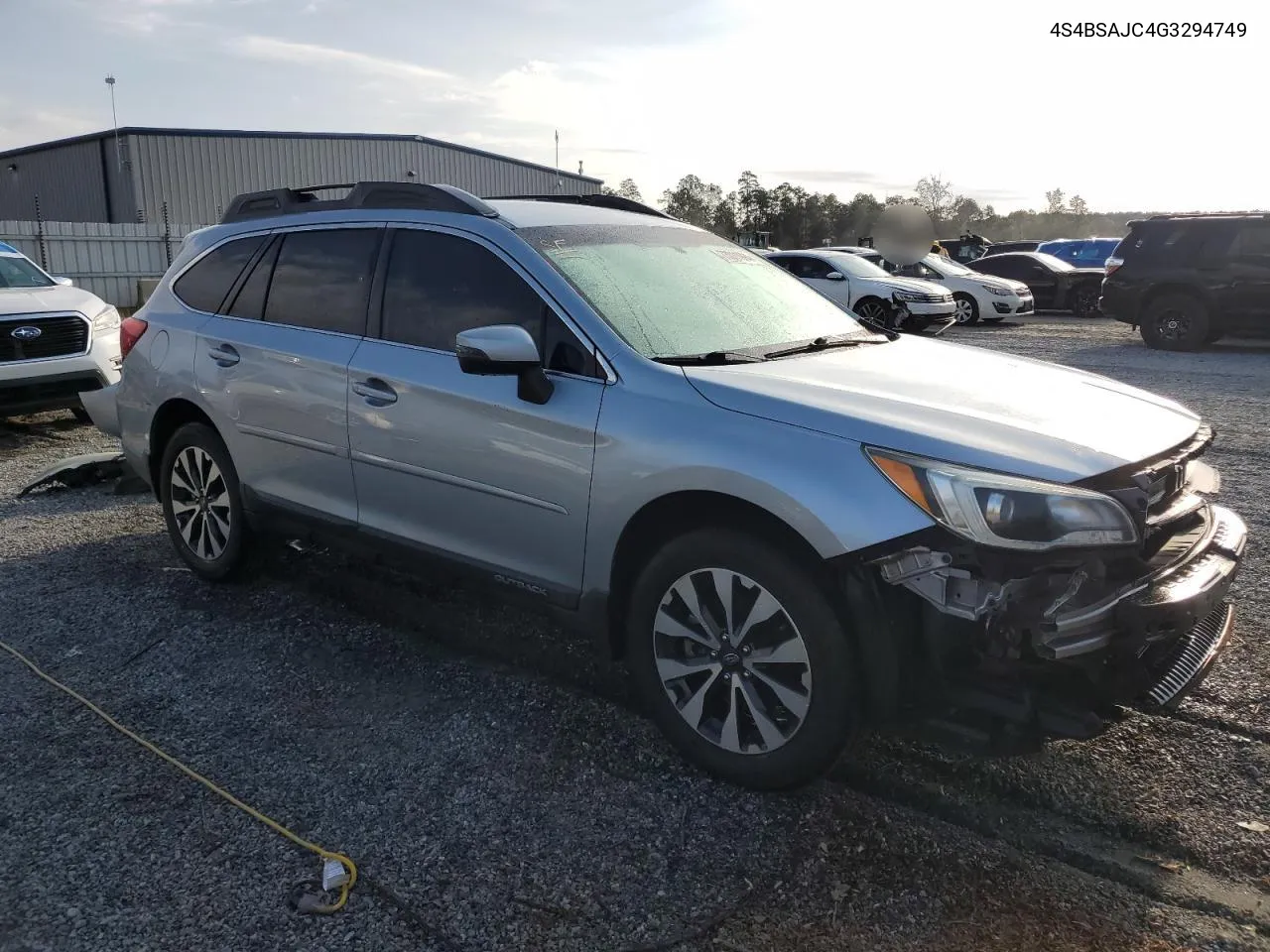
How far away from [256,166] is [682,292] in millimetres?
33852

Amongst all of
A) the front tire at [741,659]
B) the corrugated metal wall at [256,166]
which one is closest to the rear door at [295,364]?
the front tire at [741,659]

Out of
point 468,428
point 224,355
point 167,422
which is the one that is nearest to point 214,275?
point 224,355

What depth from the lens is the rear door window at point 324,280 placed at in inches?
167

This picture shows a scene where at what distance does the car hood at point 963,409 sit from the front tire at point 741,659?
1.45ft

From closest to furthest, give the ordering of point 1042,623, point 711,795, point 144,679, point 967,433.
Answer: point 1042,623 < point 967,433 < point 711,795 < point 144,679

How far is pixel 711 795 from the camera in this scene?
3164mm

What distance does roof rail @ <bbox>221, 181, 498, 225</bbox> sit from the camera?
4059 millimetres

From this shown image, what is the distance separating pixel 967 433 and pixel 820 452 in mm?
416

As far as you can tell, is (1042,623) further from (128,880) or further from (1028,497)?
(128,880)

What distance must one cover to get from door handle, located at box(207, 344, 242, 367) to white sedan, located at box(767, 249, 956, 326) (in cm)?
1228

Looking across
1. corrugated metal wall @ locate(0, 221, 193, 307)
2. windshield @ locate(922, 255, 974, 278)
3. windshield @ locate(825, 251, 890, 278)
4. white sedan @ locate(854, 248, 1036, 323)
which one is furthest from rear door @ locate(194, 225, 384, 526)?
corrugated metal wall @ locate(0, 221, 193, 307)

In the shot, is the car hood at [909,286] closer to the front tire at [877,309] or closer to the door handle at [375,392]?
the front tire at [877,309]

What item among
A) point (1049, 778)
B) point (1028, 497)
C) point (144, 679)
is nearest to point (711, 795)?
point (1049, 778)

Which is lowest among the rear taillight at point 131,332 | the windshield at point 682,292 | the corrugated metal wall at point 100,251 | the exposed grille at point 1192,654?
the corrugated metal wall at point 100,251
